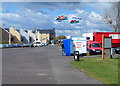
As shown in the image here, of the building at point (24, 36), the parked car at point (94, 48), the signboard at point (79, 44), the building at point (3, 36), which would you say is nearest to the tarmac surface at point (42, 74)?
the signboard at point (79, 44)

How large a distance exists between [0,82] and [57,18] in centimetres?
6607

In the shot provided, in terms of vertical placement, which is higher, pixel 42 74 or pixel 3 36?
pixel 3 36

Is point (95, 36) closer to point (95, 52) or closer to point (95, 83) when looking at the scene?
point (95, 52)

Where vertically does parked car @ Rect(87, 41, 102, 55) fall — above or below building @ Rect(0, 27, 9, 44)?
below

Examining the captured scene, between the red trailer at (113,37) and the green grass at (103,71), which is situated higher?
the red trailer at (113,37)

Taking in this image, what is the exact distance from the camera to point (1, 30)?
10000cm

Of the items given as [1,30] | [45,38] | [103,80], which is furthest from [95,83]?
[45,38]

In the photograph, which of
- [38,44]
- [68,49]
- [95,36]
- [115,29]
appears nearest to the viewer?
[68,49]

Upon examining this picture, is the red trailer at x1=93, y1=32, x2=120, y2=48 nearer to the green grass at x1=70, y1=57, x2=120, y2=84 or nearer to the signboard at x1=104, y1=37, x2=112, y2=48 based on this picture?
the signboard at x1=104, y1=37, x2=112, y2=48

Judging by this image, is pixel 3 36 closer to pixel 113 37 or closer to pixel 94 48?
pixel 113 37

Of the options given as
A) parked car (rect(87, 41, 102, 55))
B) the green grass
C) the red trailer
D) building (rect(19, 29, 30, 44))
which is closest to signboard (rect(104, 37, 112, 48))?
the green grass

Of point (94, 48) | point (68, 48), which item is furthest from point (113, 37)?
point (68, 48)

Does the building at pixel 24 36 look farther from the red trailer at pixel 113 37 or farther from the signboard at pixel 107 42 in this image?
the signboard at pixel 107 42

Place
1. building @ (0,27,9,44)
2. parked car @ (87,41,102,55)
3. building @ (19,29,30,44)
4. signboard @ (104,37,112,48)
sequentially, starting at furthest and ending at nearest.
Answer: building @ (19,29,30,44)
building @ (0,27,9,44)
parked car @ (87,41,102,55)
signboard @ (104,37,112,48)
